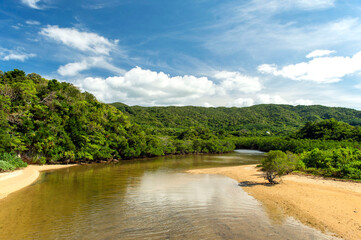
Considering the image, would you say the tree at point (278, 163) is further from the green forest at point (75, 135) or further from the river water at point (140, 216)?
the green forest at point (75, 135)

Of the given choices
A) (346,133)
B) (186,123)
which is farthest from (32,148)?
Result: (186,123)

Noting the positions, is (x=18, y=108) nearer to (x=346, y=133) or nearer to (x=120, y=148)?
(x=120, y=148)

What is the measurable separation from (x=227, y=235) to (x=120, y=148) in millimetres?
45807

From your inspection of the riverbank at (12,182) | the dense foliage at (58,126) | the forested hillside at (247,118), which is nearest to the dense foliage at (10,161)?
the dense foliage at (58,126)

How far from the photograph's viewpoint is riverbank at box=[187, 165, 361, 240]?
10.9m

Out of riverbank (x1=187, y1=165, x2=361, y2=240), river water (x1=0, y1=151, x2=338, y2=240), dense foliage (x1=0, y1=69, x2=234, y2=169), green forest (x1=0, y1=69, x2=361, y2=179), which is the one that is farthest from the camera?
dense foliage (x1=0, y1=69, x2=234, y2=169)

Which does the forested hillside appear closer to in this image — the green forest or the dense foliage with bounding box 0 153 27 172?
the green forest

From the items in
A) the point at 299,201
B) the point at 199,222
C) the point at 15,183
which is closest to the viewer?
the point at 199,222

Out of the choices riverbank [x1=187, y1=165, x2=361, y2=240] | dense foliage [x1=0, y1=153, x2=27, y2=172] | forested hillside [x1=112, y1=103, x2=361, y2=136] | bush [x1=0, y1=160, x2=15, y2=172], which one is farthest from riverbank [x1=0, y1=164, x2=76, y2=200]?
forested hillside [x1=112, y1=103, x2=361, y2=136]

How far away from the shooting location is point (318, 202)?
1445 centimetres

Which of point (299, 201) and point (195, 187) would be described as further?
point (195, 187)

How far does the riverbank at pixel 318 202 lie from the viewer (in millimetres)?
10891

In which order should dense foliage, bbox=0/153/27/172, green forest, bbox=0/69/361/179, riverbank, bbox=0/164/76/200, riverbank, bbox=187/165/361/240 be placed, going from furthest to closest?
green forest, bbox=0/69/361/179, dense foliage, bbox=0/153/27/172, riverbank, bbox=0/164/76/200, riverbank, bbox=187/165/361/240

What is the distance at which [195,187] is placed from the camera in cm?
2045
